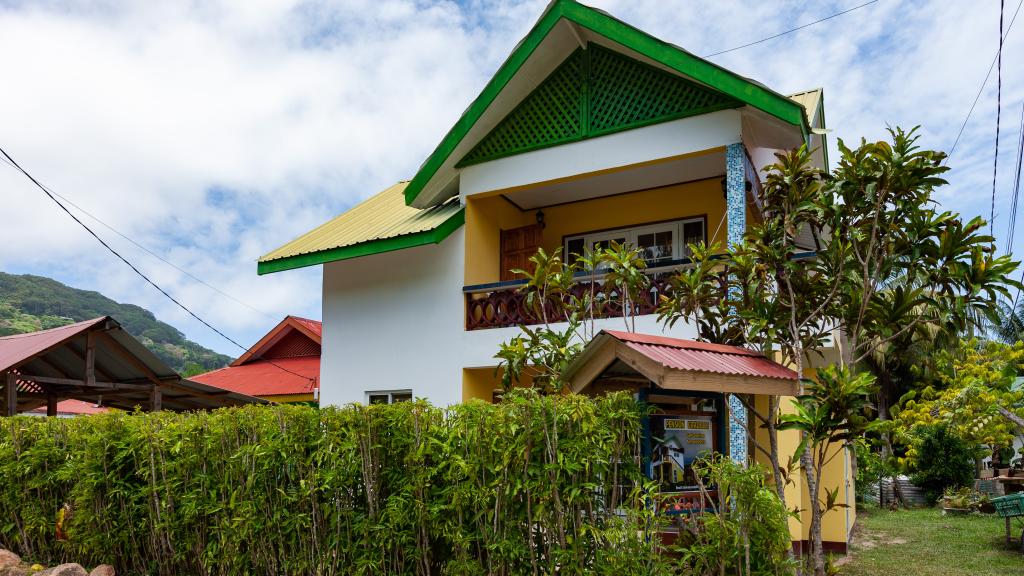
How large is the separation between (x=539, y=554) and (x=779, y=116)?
5961mm

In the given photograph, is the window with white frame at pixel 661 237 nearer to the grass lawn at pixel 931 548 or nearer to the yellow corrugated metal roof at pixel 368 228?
the yellow corrugated metal roof at pixel 368 228

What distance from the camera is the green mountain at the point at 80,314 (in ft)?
172

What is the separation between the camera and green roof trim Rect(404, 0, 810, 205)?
30.5ft

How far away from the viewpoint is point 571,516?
5660mm

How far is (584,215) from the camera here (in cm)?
1334

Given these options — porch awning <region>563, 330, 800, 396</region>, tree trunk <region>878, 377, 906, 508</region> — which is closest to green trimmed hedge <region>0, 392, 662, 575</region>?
porch awning <region>563, 330, 800, 396</region>

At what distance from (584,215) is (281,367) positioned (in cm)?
1060

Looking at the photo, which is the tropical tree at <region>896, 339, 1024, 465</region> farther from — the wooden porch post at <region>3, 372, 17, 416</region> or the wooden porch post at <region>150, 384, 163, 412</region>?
the wooden porch post at <region>3, 372, 17, 416</region>

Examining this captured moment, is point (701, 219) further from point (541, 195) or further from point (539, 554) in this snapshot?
point (539, 554)

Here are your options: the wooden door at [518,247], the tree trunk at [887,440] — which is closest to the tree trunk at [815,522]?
the wooden door at [518,247]

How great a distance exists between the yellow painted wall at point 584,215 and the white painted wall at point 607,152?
1.87 feet

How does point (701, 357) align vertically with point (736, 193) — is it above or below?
below

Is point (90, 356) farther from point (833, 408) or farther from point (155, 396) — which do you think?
point (833, 408)

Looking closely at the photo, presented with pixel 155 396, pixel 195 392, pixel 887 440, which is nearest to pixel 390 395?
pixel 195 392
